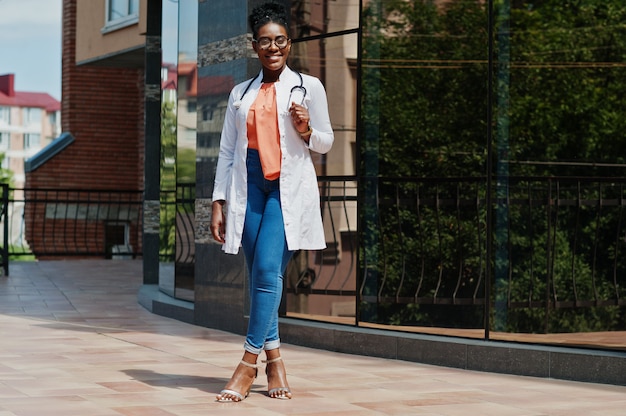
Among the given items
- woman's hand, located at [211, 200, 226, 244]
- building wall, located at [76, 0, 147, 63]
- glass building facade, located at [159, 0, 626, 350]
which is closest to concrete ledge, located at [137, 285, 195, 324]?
glass building facade, located at [159, 0, 626, 350]

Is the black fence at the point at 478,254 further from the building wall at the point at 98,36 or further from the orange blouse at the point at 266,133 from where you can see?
the building wall at the point at 98,36

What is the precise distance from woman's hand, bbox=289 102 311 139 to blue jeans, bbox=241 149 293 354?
247 mm

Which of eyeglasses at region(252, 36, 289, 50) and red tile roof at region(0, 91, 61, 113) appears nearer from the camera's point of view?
eyeglasses at region(252, 36, 289, 50)

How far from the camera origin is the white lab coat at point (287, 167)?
5.23 m

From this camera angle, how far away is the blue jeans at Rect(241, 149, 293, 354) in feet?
17.1

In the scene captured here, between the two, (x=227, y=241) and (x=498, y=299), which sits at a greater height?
(x=227, y=241)

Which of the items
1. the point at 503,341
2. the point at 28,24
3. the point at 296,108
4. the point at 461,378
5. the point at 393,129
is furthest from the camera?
the point at 28,24

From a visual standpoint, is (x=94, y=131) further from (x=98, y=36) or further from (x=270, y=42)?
(x=270, y=42)

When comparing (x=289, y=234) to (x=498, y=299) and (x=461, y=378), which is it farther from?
(x=498, y=299)

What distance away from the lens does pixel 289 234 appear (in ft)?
17.1

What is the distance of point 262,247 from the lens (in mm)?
5215

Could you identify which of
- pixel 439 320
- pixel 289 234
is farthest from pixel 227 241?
pixel 439 320

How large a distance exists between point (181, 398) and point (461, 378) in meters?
1.62

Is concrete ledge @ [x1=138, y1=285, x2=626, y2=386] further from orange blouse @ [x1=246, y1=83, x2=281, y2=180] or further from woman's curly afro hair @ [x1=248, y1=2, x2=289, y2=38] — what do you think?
woman's curly afro hair @ [x1=248, y1=2, x2=289, y2=38]
